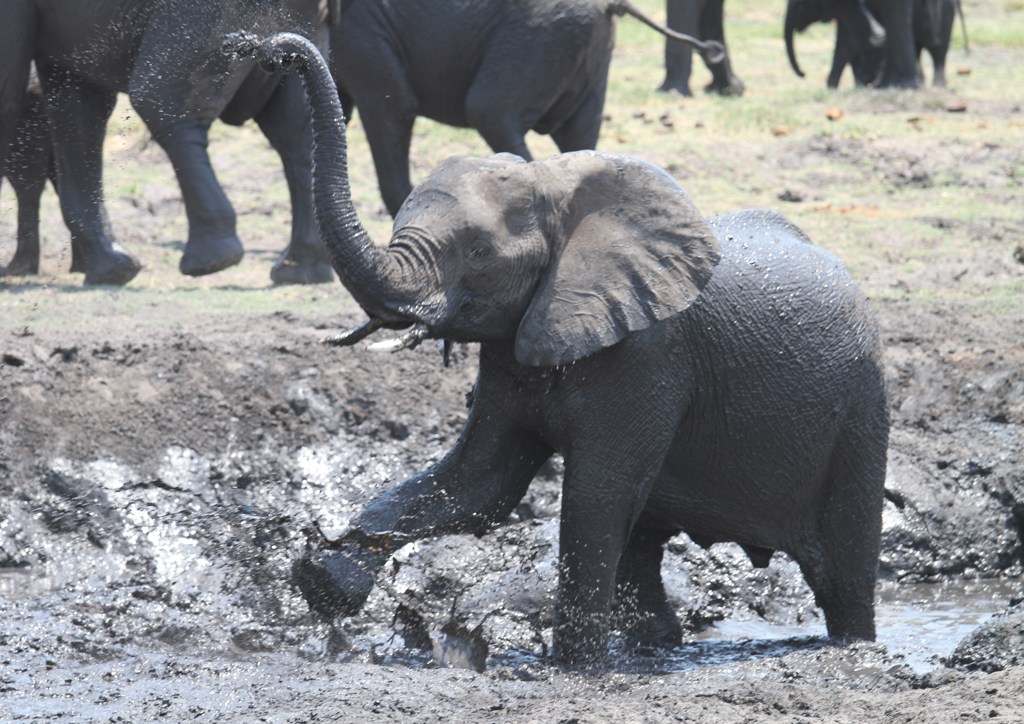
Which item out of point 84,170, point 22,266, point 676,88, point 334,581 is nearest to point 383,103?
point 84,170

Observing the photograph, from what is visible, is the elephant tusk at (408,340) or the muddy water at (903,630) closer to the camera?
the elephant tusk at (408,340)

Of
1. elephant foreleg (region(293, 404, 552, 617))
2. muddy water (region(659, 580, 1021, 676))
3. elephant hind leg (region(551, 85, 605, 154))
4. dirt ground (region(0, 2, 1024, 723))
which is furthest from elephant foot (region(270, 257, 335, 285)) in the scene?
elephant foreleg (region(293, 404, 552, 617))

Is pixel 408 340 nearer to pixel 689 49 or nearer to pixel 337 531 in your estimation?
pixel 337 531

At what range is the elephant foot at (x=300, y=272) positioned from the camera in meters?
9.30

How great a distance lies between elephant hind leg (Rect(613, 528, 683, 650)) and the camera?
19.5 feet

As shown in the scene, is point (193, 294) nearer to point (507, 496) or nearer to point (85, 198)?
point (85, 198)

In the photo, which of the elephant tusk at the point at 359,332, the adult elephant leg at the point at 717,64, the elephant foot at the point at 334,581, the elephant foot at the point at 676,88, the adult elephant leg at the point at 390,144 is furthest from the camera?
the adult elephant leg at the point at 717,64

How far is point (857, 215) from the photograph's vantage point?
1107cm

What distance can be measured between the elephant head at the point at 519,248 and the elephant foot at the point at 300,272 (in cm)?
411

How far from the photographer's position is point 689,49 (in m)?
16.0

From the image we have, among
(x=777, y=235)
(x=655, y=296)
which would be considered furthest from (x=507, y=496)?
(x=777, y=235)

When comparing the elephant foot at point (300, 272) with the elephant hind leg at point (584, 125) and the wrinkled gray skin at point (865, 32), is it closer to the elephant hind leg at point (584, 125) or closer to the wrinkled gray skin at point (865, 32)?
the elephant hind leg at point (584, 125)

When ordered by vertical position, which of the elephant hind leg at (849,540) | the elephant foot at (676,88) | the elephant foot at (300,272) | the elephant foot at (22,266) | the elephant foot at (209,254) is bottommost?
the elephant hind leg at (849,540)

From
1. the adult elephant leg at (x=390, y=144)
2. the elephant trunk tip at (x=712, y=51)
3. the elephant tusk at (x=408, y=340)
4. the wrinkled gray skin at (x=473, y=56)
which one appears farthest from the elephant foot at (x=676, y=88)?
the elephant tusk at (x=408, y=340)
